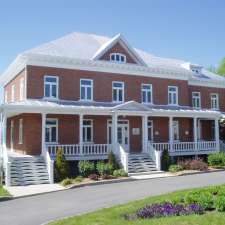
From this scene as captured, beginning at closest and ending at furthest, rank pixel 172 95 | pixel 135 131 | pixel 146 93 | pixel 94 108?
pixel 94 108, pixel 135 131, pixel 146 93, pixel 172 95

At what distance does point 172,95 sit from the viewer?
33.4m

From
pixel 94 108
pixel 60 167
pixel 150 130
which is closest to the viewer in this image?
pixel 60 167

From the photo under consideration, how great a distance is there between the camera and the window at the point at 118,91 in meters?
30.4

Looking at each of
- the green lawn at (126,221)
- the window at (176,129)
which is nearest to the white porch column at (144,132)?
the window at (176,129)

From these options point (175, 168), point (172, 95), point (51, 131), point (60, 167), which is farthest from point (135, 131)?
point (60, 167)

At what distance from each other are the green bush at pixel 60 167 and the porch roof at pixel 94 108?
334 centimetres

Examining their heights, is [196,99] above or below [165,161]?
above

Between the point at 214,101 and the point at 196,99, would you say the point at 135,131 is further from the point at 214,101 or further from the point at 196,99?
the point at 214,101

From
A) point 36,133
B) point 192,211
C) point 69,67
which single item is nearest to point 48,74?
point 69,67

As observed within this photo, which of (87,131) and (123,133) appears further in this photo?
(123,133)

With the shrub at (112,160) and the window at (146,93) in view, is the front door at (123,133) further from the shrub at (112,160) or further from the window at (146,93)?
the shrub at (112,160)

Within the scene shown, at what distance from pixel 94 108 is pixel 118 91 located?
180 inches

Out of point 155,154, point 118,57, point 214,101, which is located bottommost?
point 155,154

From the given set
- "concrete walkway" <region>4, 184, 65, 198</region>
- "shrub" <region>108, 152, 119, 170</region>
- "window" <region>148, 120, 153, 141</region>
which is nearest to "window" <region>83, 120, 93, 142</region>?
"shrub" <region>108, 152, 119, 170</region>
